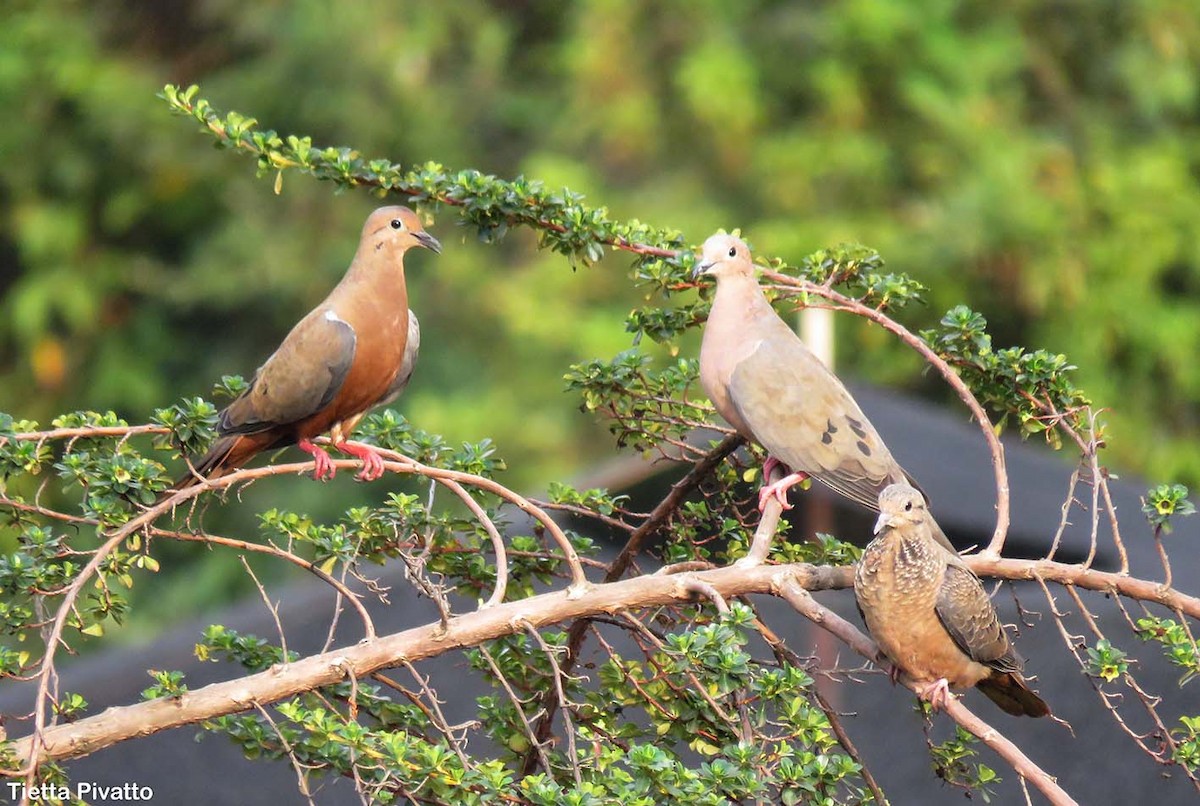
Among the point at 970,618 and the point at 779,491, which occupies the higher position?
the point at 779,491

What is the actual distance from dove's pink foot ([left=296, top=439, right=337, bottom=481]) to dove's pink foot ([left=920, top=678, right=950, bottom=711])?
1.26 m

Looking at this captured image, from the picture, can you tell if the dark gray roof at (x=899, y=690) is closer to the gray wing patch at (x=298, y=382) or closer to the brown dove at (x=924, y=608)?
the brown dove at (x=924, y=608)

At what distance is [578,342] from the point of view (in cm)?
1061

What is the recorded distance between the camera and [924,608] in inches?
120

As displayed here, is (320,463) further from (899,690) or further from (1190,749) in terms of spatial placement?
(899,690)

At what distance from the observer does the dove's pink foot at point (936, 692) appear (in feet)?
9.45

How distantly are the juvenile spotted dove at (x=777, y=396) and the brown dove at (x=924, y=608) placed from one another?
22 cm

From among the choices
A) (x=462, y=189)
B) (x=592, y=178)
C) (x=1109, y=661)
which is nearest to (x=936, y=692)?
(x=1109, y=661)

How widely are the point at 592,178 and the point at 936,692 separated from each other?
893 centimetres

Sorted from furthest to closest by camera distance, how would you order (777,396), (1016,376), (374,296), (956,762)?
(374,296)
(777,396)
(1016,376)
(956,762)

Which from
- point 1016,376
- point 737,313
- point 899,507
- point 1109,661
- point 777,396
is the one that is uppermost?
point 737,313

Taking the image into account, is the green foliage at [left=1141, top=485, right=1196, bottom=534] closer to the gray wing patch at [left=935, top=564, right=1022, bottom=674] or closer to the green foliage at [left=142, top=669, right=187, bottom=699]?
the gray wing patch at [left=935, top=564, right=1022, bottom=674]

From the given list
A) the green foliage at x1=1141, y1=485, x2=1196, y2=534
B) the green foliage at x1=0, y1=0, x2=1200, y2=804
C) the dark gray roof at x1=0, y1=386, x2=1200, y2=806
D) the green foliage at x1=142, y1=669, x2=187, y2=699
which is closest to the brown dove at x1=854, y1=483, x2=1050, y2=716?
the green foliage at x1=1141, y1=485, x2=1196, y2=534

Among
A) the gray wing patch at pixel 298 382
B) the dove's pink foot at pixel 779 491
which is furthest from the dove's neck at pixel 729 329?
the gray wing patch at pixel 298 382
